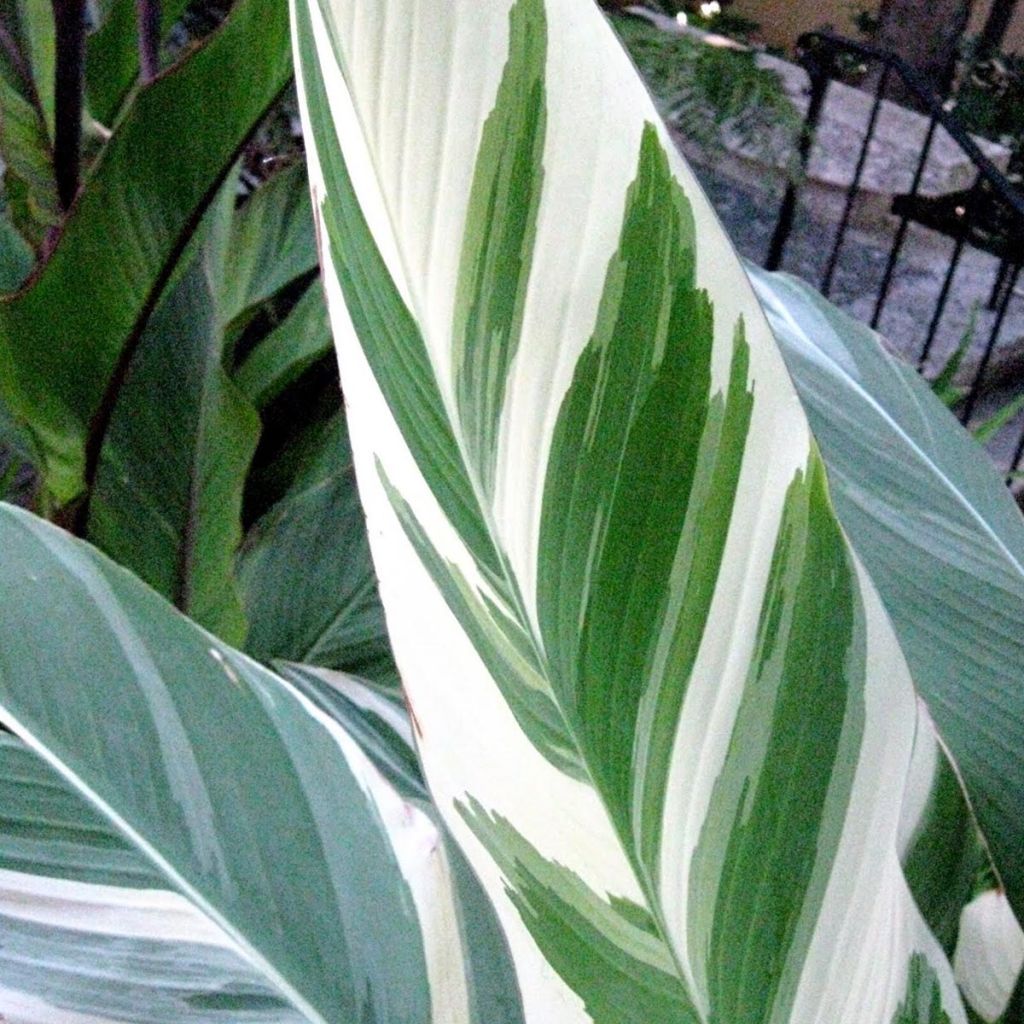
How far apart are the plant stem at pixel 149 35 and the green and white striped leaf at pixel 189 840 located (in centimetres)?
47

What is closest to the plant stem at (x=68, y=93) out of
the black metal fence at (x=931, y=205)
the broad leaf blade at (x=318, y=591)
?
the broad leaf blade at (x=318, y=591)

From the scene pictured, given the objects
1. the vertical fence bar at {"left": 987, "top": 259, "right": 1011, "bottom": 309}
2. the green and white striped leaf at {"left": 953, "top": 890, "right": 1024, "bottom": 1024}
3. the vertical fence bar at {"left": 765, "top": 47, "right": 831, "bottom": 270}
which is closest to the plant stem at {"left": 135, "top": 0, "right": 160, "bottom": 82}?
the green and white striped leaf at {"left": 953, "top": 890, "right": 1024, "bottom": 1024}

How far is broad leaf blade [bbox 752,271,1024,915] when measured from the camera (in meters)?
0.42

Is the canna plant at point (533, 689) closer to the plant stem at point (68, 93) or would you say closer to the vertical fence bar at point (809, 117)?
the plant stem at point (68, 93)

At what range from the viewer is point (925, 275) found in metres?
2.81

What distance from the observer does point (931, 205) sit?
97.7 inches

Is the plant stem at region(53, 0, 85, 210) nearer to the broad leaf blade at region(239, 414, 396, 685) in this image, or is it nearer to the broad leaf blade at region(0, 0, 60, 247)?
the broad leaf blade at region(0, 0, 60, 247)

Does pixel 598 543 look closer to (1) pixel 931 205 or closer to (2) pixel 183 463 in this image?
(2) pixel 183 463

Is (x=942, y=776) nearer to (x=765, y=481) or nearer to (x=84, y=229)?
(x=765, y=481)

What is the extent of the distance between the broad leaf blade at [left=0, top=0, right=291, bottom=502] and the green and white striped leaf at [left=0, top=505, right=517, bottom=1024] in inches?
10.5

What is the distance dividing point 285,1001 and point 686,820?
0.15 metres

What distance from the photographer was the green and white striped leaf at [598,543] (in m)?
0.21

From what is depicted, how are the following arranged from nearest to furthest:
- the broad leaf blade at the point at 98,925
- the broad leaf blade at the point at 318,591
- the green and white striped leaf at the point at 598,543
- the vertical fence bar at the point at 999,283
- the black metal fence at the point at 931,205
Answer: the green and white striped leaf at the point at 598,543, the broad leaf blade at the point at 98,925, the broad leaf blade at the point at 318,591, the black metal fence at the point at 931,205, the vertical fence bar at the point at 999,283

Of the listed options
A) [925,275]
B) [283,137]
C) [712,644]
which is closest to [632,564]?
[712,644]
